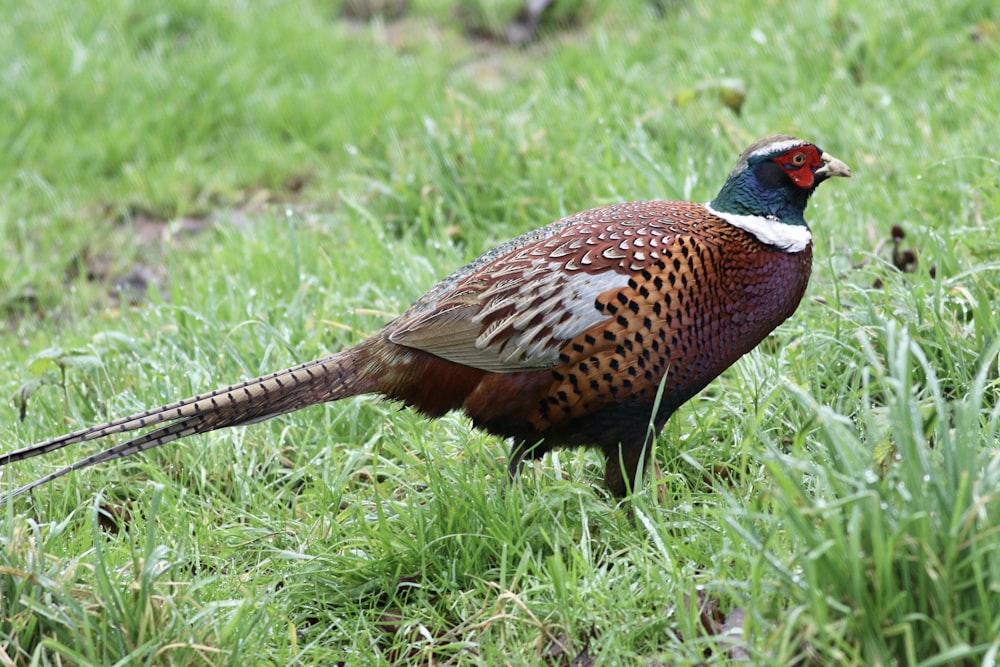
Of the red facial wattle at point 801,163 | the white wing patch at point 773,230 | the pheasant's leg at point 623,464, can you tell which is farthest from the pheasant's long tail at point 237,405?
the red facial wattle at point 801,163

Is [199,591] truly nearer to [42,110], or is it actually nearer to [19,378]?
[19,378]

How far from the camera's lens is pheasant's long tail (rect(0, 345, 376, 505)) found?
10.1 ft

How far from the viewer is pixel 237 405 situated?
10.7ft

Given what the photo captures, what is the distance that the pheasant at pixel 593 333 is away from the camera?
3.11 meters

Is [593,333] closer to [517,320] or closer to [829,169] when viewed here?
[517,320]

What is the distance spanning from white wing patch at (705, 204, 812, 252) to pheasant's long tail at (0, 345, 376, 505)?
1.16m

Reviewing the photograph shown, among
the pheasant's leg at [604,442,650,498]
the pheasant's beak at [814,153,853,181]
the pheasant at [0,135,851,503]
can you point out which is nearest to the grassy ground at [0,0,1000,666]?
the pheasant's leg at [604,442,650,498]

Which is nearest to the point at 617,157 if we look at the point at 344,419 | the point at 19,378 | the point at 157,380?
the point at 344,419

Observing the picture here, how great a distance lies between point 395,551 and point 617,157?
252 centimetres

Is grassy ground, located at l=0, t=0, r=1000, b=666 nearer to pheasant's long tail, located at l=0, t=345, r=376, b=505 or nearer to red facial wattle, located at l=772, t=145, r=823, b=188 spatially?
pheasant's long tail, located at l=0, t=345, r=376, b=505

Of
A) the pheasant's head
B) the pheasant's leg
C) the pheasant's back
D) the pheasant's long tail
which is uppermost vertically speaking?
the pheasant's head

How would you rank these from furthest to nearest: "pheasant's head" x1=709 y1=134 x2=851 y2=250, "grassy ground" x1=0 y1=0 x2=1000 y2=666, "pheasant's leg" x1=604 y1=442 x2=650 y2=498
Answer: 1. "pheasant's head" x1=709 y1=134 x2=851 y2=250
2. "pheasant's leg" x1=604 y1=442 x2=650 y2=498
3. "grassy ground" x1=0 y1=0 x2=1000 y2=666

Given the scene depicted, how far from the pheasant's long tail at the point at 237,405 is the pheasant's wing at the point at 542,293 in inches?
7.6

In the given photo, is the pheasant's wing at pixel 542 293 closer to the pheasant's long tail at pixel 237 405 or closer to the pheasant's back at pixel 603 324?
the pheasant's back at pixel 603 324
